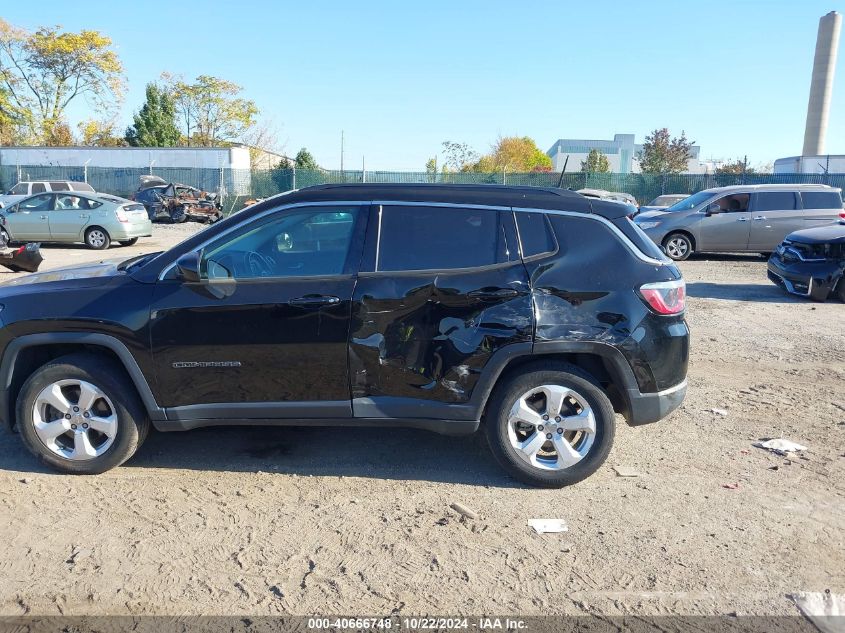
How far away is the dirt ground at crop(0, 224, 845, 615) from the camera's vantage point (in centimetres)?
325

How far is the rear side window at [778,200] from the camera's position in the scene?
16109 millimetres

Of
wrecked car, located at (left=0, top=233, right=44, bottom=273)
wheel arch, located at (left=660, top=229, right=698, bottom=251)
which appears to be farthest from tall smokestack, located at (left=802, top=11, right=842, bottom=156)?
wrecked car, located at (left=0, top=233, right=44, bottom=273)

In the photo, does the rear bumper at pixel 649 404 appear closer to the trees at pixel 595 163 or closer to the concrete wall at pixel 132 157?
the concrete wall at pixel 132 157

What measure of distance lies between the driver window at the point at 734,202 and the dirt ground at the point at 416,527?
467 inches

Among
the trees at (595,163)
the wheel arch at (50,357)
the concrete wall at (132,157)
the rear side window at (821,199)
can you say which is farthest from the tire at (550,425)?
the trees at (595,163)

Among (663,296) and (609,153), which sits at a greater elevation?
(609,153)

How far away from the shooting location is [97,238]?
18.7 metres

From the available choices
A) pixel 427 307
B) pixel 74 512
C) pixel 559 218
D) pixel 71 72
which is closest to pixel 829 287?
pixel 559 218

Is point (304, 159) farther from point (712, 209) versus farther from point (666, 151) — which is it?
point (712, 209)

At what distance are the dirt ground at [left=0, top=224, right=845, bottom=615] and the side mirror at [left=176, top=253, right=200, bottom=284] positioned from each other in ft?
4.30

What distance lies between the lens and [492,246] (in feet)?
14.1

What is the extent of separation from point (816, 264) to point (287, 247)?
9.57 meters

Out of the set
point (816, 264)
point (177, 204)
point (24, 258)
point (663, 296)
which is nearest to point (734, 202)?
point (816, 264)

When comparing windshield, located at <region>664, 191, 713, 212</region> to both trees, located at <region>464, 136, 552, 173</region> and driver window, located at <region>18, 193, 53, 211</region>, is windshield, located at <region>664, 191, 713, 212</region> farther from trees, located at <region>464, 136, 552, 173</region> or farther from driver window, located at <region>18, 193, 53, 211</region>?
trees, located at <region>464, 136, 552, 173</region>
